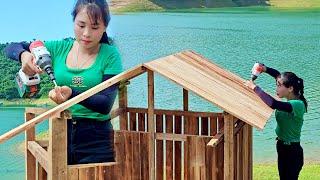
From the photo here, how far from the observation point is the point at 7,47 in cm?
317

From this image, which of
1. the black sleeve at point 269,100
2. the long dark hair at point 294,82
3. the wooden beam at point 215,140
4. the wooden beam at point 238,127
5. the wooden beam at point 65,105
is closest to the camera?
the wooden beam at point 65,105

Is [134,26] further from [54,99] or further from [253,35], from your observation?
[54,99]

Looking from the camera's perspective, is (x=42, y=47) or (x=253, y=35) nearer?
(x=42, y=47)

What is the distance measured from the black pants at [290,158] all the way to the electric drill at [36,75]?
1913 mm

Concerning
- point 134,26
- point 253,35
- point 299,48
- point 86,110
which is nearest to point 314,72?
point 299,48

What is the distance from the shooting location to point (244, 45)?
14602 millimetres

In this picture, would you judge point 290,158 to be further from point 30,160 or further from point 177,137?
point 30,160

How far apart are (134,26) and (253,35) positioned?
18.4ft

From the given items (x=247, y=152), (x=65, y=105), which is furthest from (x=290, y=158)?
(x=65, y=105)

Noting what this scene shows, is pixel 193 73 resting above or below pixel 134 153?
above

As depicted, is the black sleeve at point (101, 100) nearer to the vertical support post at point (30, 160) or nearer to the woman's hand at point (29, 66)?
the woman's hand at point (29, 66)

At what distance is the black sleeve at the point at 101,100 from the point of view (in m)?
3.04

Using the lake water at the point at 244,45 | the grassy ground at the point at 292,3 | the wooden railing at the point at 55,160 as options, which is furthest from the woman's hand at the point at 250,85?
the grassy ground at the point at 292,3

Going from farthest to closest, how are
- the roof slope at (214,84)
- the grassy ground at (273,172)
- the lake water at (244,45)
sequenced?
1. the lake water at (244,45)
2. the grassy ground at (273,172)
3. the roof slope at (214,84)
